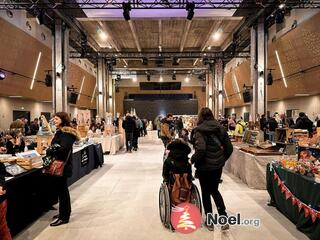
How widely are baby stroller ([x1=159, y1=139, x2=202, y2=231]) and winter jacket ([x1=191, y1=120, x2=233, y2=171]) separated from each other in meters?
0.23

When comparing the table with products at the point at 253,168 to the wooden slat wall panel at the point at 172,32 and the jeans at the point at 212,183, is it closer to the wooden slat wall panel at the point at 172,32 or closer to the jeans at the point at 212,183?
the jeans at the point at 212,183

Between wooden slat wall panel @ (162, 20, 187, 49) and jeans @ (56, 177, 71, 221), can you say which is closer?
jeans @ (56, 177, 71, 221)

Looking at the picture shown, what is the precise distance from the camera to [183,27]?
14.9m

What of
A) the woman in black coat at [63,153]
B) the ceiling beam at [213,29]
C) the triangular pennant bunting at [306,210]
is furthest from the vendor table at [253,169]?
the ceiling beam at [213,29]

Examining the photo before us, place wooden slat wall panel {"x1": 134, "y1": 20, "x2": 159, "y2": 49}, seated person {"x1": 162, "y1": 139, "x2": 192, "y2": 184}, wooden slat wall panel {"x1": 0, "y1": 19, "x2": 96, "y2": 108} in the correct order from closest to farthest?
seated person {"x1": 162, "y1": 139, "x2": 192, "y2": 184}
wooden slat wall panel {"x1": 0, "y1": 19, "x2": 96, "y2": 108}
wooden slat wall panel {"x1": 134, "y1": 20, "x2": 159, "y2": 49}

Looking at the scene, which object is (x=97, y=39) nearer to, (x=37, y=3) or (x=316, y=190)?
(x=37, y=3)

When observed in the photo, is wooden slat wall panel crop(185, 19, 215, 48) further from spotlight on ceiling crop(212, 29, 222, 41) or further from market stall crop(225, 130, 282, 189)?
market stall crop(225, 130, 282, 189)

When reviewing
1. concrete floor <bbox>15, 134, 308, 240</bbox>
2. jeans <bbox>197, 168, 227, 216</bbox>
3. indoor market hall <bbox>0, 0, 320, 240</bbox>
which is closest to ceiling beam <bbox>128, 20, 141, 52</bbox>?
indoor market hall <bbox>0, 0, 320, 240</bbox>

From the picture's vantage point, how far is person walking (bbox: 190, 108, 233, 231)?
346 cm

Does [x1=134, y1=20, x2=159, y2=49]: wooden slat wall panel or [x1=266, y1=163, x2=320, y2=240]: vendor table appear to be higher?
[x1=134, y1=20, x2=159, y2=49]: wooden slat wall panel

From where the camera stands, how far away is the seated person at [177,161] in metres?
3.67

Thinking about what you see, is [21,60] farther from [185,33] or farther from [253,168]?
[253,168]

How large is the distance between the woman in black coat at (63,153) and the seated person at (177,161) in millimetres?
1162

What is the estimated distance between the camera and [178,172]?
3662 mm
